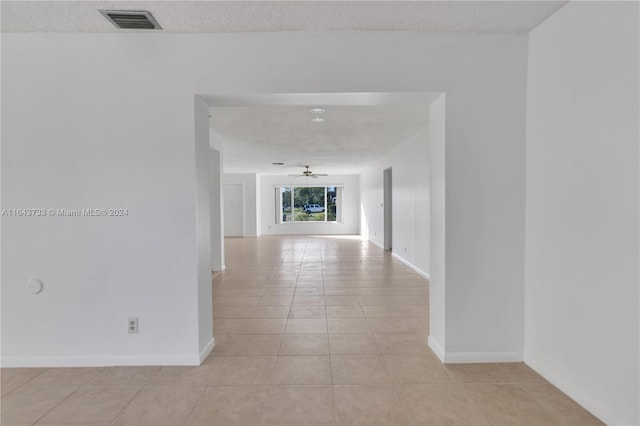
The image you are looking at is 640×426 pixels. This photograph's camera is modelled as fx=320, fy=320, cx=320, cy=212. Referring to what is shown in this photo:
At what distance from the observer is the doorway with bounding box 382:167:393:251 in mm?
8094

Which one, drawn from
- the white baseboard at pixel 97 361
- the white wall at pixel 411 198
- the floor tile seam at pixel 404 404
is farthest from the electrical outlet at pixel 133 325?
the white wall at pixel 411 198

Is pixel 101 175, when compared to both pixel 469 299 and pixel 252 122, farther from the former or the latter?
pixel 469 299

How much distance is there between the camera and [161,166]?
2.35 meters

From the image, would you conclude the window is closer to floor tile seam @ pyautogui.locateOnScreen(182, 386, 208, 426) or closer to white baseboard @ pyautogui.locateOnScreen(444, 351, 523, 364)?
white baseboard @ pyautogui.locateOnScreen(444, 351, 523, 364)

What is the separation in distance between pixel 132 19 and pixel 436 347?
3238mm

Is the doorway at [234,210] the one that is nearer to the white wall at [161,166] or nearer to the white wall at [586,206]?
the white wall at [161,166]

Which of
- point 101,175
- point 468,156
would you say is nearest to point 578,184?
point 468,156

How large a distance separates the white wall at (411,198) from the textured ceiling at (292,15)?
1.72 metres

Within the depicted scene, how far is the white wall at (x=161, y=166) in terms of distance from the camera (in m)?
2.33

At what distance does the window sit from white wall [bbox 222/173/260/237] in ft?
4.11

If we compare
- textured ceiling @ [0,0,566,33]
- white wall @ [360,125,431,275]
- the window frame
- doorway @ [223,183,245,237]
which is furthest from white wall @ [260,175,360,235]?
textured ceiling @ [0,0,566,33]

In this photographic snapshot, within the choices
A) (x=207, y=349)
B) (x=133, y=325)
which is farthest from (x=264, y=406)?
(x=133, y=325)

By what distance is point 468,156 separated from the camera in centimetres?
236

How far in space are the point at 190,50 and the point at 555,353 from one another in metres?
3.26
